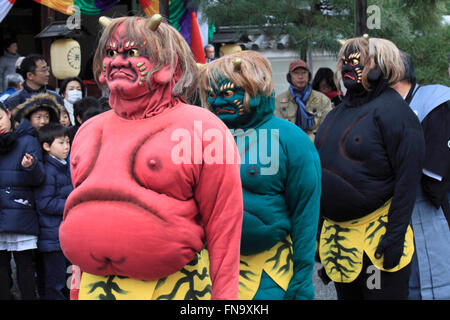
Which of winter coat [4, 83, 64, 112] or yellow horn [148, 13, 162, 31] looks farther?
winter coat [4, 83, 64, 112]

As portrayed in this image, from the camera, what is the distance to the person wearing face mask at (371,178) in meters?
3.53

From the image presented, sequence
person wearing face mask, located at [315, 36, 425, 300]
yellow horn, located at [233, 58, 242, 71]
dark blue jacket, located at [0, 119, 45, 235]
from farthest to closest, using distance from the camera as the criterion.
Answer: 1. dark blue jacket, located at [0, 119, 45, 235]
2. person wearing face mask, located at [315, 36, 425, 300]
3. yellow horn, located at [233, 58, 242, 71]

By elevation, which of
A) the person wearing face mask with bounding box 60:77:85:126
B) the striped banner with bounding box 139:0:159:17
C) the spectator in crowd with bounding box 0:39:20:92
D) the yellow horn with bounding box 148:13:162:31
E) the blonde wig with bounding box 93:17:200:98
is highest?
the striped banner with bounding box 139:0:159:17

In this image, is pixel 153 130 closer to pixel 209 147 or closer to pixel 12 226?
pixel 209 147

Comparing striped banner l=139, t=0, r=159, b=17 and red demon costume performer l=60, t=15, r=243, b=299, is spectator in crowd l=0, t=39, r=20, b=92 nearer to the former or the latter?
striped banner l=139, t=0, r=159, b=17

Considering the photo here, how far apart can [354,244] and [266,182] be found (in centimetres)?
89

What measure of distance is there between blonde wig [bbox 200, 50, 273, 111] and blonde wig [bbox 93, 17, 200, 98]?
0.71m

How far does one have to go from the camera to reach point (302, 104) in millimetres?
6699

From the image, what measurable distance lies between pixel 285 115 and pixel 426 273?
3.07m

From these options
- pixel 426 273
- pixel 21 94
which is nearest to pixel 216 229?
pixel 426 273

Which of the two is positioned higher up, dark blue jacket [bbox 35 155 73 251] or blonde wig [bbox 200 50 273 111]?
blonde wig [bbox 200 50 273 111]

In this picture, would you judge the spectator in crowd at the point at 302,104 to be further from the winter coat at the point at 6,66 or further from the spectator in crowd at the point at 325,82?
the winter coat at the point at 6,66

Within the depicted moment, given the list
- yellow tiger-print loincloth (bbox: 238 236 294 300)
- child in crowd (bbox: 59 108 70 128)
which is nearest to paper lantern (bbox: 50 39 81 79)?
child in crowd (bbox: 59 108 70 128)

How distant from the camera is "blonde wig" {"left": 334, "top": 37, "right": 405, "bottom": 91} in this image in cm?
374
